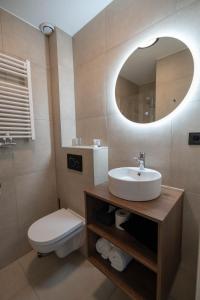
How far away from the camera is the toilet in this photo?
3.77 ft

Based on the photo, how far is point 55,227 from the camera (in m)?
1.30

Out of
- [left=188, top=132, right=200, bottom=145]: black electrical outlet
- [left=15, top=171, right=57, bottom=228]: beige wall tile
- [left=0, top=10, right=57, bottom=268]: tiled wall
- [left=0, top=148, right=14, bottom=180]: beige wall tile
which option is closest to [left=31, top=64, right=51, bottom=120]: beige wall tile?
[left=0, top=10, right=57, bottom=268]: tiled wall

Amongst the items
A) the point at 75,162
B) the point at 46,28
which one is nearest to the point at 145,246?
the point at 75,162

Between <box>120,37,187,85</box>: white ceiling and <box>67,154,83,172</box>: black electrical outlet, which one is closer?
<box>120,37,187,85</box>: white ceiling

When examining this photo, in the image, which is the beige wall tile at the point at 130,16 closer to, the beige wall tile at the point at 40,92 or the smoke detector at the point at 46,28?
the smoke detector at the point at 46,28

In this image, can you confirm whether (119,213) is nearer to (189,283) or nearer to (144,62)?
(189,283)

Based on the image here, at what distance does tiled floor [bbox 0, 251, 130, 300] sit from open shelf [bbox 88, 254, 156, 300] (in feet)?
1.16

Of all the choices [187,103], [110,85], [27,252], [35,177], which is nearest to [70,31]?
[110,85]

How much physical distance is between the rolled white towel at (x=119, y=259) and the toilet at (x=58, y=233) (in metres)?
0.44

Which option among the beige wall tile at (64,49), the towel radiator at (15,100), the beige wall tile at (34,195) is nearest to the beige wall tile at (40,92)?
the towel radiator at (15,100)

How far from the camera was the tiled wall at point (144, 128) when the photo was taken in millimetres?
946

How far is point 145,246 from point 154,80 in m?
1.15

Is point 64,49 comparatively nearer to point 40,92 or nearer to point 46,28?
point 46,28

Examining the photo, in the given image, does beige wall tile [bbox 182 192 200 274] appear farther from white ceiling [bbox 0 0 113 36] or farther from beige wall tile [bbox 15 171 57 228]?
white ceiling [bbox 0 0 113 36]
